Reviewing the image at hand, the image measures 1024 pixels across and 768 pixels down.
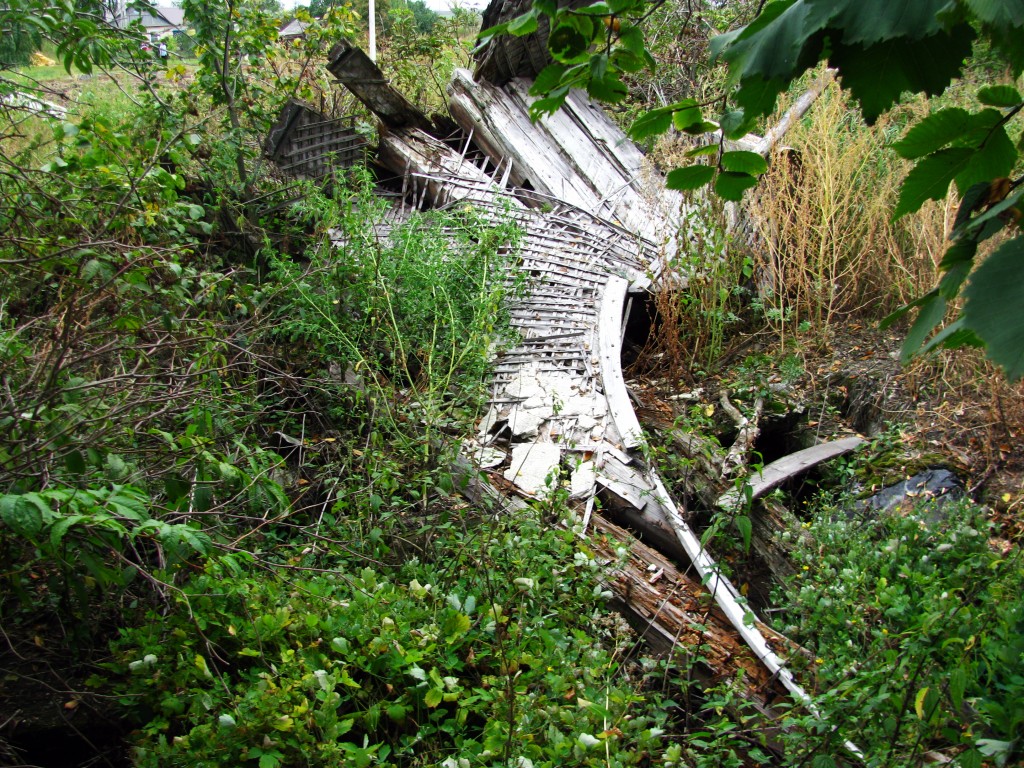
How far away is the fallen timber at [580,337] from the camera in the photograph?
321 centimetres

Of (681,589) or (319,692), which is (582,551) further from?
(319,692)

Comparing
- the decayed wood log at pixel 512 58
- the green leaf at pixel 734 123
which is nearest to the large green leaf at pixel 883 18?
the green leaf at pixel 734 123

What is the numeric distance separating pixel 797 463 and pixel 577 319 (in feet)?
5.11

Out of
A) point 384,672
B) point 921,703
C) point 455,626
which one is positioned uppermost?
point 921,703

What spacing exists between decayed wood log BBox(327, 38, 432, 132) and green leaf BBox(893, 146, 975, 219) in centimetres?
558

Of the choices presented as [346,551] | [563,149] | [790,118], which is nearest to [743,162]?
[346,551]

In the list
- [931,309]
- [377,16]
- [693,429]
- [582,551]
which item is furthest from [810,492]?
[377,16]

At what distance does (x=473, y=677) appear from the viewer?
8.61 feet

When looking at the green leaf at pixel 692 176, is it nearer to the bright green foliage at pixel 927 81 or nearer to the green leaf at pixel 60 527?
the bright green foliage at pixel 927 81

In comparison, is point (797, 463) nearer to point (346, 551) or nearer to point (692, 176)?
A: point (346, 551)

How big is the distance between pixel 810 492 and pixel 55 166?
3.90m

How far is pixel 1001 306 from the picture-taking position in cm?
90

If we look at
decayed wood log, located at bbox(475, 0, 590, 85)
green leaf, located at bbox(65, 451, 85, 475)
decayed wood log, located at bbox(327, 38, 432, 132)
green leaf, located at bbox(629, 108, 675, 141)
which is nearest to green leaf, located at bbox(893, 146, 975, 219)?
green leaf, located at bbox(629, 108, 675, 141)

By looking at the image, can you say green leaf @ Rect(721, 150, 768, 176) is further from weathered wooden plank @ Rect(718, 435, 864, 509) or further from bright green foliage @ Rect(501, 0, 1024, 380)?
weathered wooden plank @ Rect(718, 435, 864, 509)
